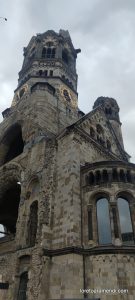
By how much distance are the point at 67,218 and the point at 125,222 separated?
350 centimetres

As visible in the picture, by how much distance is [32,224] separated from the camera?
683 inches

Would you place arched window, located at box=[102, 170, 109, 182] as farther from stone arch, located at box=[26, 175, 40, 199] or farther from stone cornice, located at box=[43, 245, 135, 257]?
stone arch, located at box=[26, 175, 40, 199]

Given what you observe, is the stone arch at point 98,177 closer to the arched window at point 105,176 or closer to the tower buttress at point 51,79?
the arched window at point 105,176

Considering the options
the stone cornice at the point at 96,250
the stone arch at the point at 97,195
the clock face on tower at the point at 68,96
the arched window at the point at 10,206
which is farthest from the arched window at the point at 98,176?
the clock face on tower at the point at 68,96

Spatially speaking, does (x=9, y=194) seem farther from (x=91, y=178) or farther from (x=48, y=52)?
(x=48, y=52)

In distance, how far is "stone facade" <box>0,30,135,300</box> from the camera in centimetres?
1307

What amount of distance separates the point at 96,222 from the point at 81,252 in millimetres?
2091

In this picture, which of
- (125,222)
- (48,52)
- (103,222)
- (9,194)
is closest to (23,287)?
(103,222)

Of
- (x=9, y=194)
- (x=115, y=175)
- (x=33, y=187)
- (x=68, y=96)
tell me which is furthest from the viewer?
(x=68, y=96)

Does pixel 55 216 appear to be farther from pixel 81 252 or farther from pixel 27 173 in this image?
pixel 27 173

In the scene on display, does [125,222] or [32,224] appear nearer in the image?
[125,222]

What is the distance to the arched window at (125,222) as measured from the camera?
1444cm

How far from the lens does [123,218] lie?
15.2 metres

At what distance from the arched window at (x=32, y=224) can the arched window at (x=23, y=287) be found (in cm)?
181
